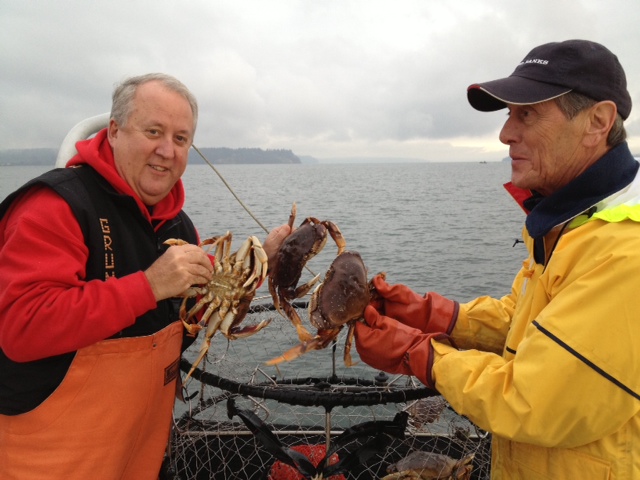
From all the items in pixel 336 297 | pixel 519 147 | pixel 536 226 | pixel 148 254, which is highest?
pixel 519 147

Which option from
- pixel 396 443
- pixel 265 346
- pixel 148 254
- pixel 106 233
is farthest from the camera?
pixel 265 346

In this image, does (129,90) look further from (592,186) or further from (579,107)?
(592,186)

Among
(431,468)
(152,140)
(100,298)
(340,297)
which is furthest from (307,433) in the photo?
(152,140)

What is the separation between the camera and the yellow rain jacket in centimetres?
176

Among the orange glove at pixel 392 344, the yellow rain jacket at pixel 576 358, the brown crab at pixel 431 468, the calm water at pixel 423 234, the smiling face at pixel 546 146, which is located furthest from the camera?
the calm water at pixel 423 234

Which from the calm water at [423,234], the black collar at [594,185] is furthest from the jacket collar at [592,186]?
the calm water at [423,234]

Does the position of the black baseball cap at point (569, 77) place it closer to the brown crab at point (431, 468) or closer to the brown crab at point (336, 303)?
the brown crab at point (336, 303)

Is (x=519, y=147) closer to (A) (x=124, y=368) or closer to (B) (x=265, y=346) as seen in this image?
(A) (x=124, y=368)

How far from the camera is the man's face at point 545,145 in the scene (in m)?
2.18

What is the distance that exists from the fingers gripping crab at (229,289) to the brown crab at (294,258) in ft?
0.54

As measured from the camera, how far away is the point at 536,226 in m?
2.27

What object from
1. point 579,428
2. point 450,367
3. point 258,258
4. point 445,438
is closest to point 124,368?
point 258,258

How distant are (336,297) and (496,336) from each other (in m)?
1.19

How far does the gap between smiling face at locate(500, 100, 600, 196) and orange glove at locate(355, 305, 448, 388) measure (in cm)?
96
